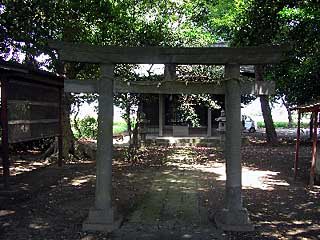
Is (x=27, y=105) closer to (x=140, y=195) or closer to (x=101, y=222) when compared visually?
(x=140, y=195)

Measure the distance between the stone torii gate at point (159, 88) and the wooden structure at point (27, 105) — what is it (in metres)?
2.78

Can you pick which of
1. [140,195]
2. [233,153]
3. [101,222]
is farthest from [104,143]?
[140,195]

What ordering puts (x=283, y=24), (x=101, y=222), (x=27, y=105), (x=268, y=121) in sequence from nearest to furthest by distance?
(x=101, y=222) → (x=27, y=105) → (x=283, y=24) → (x=268, y=121)

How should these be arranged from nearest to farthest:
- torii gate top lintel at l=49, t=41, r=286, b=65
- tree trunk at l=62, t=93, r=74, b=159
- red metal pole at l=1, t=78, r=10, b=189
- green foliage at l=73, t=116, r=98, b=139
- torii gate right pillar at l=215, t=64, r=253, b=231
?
torii gate top lintel at l=49, t=41, r=286, b=65 → torii gate right pillar at l=215, t=64, r=253, b=231 → red metal pole at l=1, t=78, r=10, b=189 → tree trunk at l=62, t=93, r=74, b=159 → green foliage at l=73, t=116, r=98, b=139

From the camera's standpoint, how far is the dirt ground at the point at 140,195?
680 cm

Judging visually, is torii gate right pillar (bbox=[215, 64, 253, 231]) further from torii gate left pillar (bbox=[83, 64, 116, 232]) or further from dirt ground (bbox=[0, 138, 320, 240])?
torii gate left pillar (bbox=[83, 64, 116, 232])

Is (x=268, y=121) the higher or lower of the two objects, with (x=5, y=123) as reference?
higher

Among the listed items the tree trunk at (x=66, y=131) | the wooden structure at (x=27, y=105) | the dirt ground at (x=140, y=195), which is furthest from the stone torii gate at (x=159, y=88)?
the tree trunk at (x=66, y=131)

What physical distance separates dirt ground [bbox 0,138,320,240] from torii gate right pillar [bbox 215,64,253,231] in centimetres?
41

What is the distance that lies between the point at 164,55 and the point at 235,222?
314cm

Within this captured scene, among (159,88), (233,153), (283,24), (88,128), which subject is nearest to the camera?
(233,153)

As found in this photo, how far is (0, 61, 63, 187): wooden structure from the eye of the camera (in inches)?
376

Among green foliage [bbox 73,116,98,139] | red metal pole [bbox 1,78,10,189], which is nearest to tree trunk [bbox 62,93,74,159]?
red metal pole [bbox 1,78,10,189]

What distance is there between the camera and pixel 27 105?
1084cm
